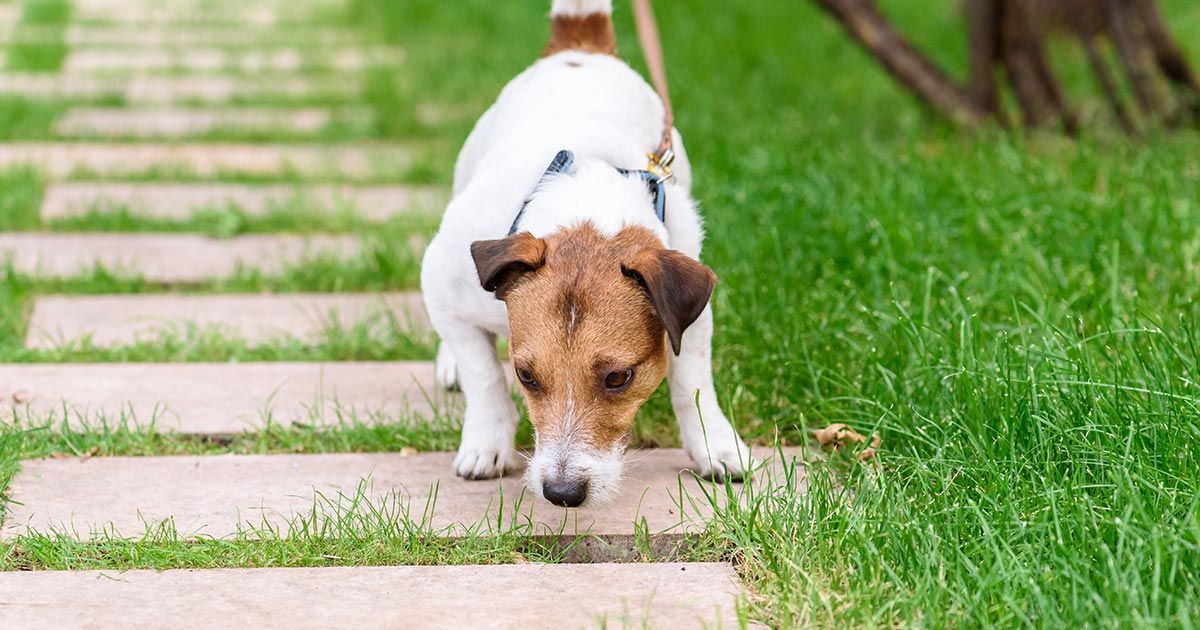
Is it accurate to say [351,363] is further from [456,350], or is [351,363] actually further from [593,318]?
[593,318]

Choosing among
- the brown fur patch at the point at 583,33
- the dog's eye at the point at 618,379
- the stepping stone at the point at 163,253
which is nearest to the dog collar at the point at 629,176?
the dog's eye at the point at 618,379

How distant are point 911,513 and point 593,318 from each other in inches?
33.1

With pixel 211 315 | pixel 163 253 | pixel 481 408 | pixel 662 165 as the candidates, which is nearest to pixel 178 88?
pixel 163 253

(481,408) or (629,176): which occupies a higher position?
(629,176)

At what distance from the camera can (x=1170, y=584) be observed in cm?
267

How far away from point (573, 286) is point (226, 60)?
21.4ft

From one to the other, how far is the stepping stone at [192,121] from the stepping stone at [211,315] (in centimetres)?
243

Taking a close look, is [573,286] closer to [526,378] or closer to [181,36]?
[526,378]

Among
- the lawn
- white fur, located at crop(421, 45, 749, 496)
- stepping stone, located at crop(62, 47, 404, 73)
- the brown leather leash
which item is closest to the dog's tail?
the brown leather leash

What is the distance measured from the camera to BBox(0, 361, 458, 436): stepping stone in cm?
391

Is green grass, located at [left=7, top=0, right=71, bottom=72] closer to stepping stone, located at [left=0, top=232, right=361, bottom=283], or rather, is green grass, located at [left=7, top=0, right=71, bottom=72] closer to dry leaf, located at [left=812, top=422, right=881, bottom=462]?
stepping stone, located at [left=0, top=232, right=361, bottom=283]

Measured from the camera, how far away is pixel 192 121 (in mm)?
7539

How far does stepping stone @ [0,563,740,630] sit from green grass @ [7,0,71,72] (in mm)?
6225

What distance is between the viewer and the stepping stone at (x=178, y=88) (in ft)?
25.9
